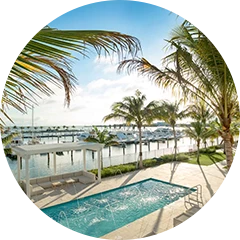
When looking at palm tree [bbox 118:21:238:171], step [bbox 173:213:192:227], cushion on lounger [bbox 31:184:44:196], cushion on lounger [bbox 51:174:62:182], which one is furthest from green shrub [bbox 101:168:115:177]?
palm tree [bbox 118:21:238:171]

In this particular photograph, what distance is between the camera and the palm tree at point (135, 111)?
62.5 feet

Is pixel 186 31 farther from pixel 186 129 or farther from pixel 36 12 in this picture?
pixel 186 129

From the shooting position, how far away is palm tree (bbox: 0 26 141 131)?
1.30m

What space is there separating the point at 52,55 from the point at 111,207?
35.0 ft

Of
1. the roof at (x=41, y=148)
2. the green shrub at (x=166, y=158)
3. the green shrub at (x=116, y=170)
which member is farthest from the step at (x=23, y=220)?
the green shrub at (x=166, y=158)

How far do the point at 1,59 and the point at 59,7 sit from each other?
420 millimetres

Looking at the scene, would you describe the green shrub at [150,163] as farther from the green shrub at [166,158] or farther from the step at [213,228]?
the step at [213,228]

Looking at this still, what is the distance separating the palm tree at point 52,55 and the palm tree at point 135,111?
1713 cm

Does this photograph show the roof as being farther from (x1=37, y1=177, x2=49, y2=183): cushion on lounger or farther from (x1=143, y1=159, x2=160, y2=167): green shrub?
(x1=143, y1=159, x2=160, y2=167): green shrub

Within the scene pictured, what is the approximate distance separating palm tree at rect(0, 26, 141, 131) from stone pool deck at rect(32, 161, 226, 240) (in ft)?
19.8

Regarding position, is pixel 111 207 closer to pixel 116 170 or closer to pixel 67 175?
pixel 67 175

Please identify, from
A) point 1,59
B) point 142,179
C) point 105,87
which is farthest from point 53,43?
point 142,179

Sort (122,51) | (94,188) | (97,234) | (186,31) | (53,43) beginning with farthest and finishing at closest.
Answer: (94,188), (97,234), (186,31), (122,51), (53,43)

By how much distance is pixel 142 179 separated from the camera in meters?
15.4
